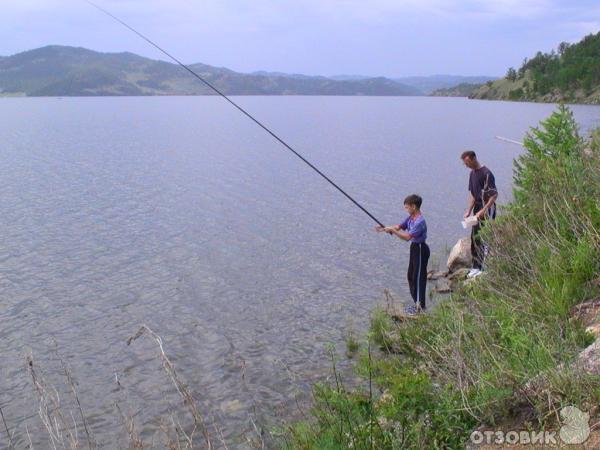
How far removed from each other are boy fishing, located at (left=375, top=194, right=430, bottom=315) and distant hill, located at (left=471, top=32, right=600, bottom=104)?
327ft

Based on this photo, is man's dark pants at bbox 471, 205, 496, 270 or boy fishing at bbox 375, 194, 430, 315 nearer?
boy fishing at bbox 375, 194, 430, 315

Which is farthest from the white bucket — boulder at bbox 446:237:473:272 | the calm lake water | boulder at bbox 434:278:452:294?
boulder at bbox 446:237:473:272

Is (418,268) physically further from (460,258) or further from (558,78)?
(558,78)

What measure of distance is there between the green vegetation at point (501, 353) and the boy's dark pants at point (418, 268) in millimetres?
880

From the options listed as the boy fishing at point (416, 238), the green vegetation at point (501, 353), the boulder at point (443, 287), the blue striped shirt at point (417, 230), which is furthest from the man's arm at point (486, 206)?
the boulder at point (443, 287)

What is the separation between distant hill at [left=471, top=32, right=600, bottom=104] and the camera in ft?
358

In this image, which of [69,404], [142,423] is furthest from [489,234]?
[69,404]

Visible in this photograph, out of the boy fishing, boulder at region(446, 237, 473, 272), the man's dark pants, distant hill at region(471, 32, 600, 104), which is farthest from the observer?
distant hill at region(471, 32, 600, 104)

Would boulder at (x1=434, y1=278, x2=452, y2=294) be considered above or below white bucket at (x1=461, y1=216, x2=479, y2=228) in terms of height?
below

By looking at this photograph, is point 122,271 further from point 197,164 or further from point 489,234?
point 197,164

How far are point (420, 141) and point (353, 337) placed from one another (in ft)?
136

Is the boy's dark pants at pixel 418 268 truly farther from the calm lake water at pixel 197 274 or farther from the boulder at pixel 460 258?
the boulder at pixel 460 258

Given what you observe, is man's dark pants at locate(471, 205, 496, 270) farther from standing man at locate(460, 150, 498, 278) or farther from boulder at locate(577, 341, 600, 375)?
boulder at locate(577, 341, 600, 375)

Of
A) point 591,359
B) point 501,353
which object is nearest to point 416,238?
point 501,353
